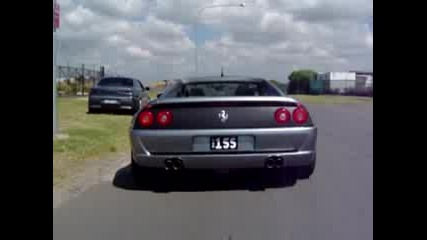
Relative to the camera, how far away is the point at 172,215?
5.69 m

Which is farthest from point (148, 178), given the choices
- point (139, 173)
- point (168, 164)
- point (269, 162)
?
point (269, 162)

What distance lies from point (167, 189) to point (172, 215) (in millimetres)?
1347

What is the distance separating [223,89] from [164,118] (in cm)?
131

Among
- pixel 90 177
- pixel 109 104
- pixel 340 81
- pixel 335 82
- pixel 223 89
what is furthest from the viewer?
pixel 335 82

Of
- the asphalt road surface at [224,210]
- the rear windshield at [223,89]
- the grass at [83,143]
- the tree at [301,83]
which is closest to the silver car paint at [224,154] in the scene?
the asphalt road surface at [224,210]

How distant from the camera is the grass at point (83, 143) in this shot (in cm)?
903

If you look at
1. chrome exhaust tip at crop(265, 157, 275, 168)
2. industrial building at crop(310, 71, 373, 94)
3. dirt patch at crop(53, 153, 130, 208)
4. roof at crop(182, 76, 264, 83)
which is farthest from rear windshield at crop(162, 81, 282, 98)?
industrial building at crop(310, 71, 373, 94)

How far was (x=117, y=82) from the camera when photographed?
22.1 meters

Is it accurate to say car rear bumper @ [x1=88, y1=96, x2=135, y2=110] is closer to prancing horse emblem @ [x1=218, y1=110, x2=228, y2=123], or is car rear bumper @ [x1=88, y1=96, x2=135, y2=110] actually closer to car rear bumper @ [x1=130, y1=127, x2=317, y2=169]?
car rear bumper @ [x1=130, y1=127, x2=317, y2=169]

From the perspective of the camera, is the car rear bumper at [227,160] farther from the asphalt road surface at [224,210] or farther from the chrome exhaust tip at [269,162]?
the asphalt road surface at [224,210]

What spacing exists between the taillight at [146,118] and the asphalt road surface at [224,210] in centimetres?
76

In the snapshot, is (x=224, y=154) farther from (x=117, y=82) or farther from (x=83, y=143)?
(x=117, y=82)
